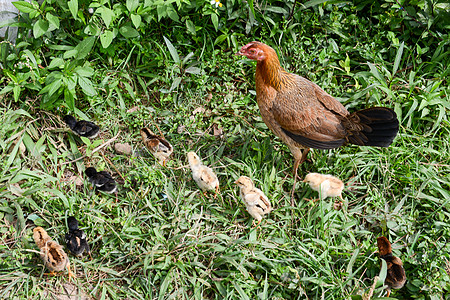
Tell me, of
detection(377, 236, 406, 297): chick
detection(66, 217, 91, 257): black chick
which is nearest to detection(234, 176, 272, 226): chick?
detection(377, 236, 406, 297): chick

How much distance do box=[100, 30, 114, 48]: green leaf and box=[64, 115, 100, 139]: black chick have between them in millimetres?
774

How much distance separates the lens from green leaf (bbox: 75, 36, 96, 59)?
4.11m

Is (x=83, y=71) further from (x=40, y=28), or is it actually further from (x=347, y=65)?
(x=347, y=65)

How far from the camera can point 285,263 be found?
3.72 m

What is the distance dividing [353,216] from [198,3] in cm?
260

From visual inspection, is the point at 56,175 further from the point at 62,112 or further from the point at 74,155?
the point at 62,112

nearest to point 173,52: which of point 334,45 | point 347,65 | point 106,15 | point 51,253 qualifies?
point 106,15

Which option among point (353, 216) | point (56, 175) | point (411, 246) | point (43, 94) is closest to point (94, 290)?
point (56, 175)

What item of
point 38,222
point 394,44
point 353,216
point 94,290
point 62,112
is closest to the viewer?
point 94,290

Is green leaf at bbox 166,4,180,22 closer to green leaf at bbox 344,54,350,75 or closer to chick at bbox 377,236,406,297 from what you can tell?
green leaf at bbox 344,54,350,75

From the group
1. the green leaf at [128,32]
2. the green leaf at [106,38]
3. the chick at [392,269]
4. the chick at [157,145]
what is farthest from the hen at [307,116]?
the green leaf at [106,38]

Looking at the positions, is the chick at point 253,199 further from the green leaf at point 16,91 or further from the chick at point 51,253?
the green leaf at point 16,91

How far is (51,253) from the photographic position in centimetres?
348

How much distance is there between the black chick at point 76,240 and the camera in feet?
11.8
